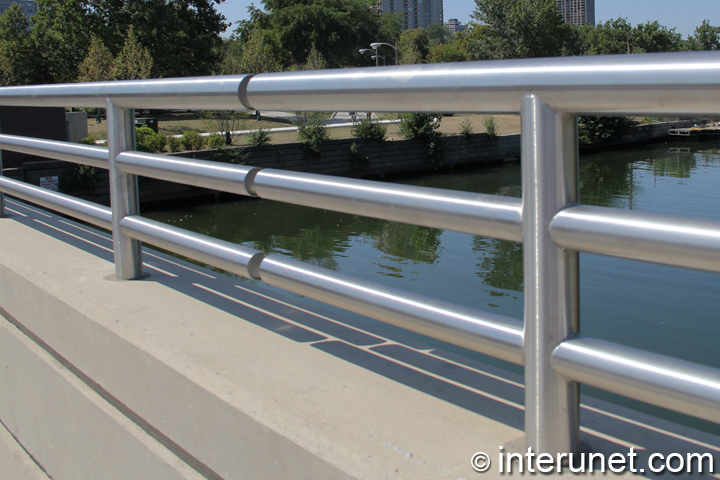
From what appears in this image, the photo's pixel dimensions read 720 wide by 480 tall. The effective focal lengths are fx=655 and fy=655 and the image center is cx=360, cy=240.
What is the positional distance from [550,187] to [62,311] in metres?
1.62

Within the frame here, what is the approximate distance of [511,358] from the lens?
1.04 meters

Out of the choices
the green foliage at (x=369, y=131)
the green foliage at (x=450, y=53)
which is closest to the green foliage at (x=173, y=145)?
the green foliage at (x=369, y=131)

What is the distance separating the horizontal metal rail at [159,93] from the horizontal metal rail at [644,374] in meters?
0.94

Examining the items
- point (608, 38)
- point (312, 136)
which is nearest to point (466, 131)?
point (312, 136)

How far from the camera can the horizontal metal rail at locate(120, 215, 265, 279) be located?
1610 mm

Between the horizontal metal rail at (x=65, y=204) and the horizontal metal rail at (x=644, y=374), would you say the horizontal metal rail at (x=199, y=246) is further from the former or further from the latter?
the horizontal metal rail at (x=644, y=374)

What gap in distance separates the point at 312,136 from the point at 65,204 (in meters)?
26.3

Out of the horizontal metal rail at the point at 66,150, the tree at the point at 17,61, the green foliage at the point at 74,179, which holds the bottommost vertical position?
the green foliage at the point at 74,179

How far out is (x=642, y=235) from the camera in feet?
2.82

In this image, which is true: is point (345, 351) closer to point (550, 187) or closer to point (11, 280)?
point (550, 187)

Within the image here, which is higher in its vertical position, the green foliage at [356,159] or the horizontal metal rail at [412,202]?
the horizontal metal rail at [412,202]

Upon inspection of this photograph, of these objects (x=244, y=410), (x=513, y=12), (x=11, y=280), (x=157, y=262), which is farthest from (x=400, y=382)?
(x=513, y=12)

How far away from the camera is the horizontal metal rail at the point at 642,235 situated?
800 mm

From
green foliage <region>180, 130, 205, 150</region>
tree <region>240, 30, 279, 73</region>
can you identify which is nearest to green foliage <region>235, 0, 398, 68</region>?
tree <region>240, 30, 279, 73</region>
